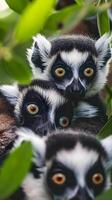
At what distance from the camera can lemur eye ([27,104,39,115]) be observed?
2.06 meters

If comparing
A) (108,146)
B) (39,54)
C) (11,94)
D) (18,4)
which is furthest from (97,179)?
(39,54)

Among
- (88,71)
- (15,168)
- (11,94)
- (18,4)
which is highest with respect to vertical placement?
(88,71)

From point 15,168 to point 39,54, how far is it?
1.80 metres

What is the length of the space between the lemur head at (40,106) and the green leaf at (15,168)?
46.5 inches

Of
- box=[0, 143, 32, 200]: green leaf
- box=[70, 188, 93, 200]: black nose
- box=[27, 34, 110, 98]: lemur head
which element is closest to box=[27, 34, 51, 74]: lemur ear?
box=[27, 34, 110, 98]: lemur head

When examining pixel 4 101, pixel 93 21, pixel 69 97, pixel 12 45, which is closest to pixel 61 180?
pixel 12 45

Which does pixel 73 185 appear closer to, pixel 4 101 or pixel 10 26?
pixel 10 26

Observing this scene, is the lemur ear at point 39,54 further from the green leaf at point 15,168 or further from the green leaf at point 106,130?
the green leaf at point 15,168

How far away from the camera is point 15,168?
69 cm

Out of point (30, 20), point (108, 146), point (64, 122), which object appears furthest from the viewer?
point (64, 122)

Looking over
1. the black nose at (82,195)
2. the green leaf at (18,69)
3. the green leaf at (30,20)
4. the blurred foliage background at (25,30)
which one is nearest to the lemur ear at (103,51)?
the black nose at (82,195)

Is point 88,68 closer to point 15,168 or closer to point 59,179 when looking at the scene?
point 59,179

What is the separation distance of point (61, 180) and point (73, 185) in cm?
4

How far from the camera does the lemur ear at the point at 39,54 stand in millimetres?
2367
